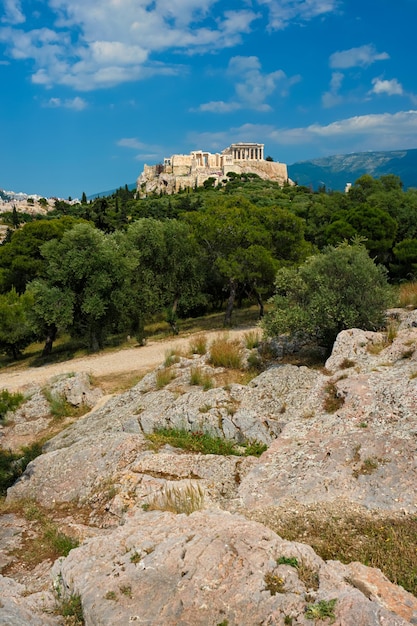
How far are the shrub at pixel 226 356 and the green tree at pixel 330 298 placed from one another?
171 centimetres

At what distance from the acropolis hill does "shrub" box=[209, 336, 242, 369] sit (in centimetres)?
11070

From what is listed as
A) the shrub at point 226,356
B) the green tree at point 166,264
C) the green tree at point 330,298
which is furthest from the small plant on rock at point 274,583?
the green tree at point 166,264

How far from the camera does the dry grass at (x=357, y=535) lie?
5527 mm

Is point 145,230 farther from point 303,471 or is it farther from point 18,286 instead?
point 303,471

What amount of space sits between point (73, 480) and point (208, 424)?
3.23 meters

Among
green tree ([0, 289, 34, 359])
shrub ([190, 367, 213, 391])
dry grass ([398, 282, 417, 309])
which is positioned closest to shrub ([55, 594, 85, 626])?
shrub ([190, 367, 213, 391])

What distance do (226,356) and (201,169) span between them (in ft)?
451

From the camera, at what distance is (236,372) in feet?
48.0

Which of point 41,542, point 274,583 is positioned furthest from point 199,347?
point 274,583

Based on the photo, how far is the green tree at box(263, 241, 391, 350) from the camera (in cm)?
1378

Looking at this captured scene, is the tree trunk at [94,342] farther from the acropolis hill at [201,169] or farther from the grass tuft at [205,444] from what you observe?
the acropolis hill at [201,169]

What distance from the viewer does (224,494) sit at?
318 inches

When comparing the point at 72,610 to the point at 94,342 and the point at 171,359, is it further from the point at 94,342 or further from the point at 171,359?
the point at 94,342

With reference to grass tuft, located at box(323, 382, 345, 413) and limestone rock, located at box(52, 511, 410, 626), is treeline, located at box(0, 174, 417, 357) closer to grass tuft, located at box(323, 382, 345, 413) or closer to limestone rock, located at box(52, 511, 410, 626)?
grass tuft, located at box(323, 382, 345, 413)
